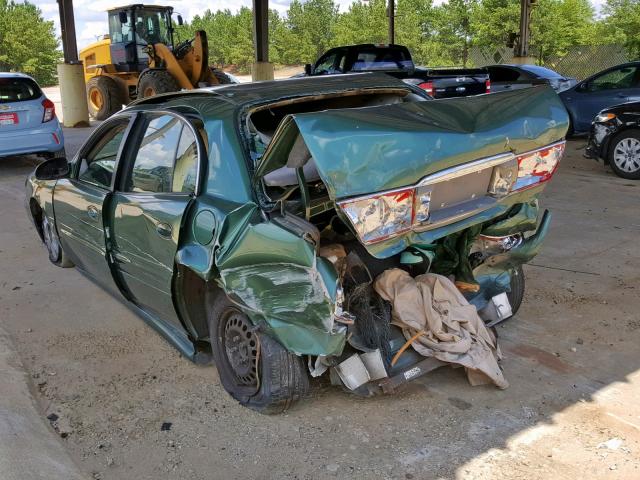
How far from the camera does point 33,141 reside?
426 inches

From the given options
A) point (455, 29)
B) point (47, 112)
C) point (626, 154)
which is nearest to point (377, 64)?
point (626, 154)

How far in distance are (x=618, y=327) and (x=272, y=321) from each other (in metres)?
2.62

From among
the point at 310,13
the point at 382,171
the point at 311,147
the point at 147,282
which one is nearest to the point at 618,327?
the point at 382,171

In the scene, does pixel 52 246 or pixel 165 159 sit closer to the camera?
pixel 165 159

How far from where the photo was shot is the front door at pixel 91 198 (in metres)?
4.26

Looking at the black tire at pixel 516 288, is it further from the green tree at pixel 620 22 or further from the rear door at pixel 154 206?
the green tree at pixel 620 22

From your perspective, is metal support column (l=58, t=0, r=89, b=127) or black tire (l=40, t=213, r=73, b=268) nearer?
black tire (l=40, t=213, r=73, b=268)

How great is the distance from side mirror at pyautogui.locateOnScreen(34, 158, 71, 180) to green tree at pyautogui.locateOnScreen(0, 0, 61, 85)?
44.5 m

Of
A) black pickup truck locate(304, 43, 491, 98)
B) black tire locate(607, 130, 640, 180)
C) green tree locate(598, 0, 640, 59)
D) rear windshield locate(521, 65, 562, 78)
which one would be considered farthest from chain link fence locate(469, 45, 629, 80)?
A: black tire locate(607, 130, 640, 180)

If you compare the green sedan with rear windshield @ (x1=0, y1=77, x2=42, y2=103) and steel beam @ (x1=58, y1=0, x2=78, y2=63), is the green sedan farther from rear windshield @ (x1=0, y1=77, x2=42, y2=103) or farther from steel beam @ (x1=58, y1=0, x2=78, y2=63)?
steel beam @ (x1=58, y1=0, x2=78, y2=63)

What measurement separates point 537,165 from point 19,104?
9554 mm

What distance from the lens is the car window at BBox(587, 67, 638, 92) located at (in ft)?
39.2

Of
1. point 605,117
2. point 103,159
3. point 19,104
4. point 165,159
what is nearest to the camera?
point 165,159

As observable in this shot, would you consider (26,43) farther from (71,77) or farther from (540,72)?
(540,72)
